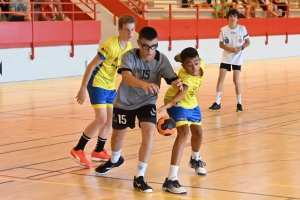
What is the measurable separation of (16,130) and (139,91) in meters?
3.97

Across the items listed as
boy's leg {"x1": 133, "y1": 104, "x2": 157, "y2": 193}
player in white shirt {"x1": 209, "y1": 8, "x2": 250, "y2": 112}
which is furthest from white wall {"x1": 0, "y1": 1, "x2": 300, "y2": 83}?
boy's leg {"x1": 133, "y1": 104, "x2": 157, "y2": 193}

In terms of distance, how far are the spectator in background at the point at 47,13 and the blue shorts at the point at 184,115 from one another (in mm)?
12796

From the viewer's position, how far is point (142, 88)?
6.03 meters

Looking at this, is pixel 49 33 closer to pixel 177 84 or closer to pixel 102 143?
pixel 102 143

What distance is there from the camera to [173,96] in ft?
21.6

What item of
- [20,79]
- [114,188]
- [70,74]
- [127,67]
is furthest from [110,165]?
[70,74]

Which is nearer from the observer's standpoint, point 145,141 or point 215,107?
point 145,141

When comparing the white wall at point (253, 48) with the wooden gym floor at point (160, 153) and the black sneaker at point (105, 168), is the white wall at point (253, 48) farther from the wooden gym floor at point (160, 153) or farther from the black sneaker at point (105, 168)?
the black sneaker at point (105, 168)

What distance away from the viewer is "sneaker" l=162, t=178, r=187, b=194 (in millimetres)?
5982

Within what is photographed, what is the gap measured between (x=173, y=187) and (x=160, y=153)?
1926mm

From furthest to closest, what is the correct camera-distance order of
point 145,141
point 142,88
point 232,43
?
point 232,43 < point 145,141 < point 142,88

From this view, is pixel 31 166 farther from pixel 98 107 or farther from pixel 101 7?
pixel 101 7

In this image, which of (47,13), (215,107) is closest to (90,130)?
(215,107)

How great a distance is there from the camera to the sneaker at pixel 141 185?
6020 mm
